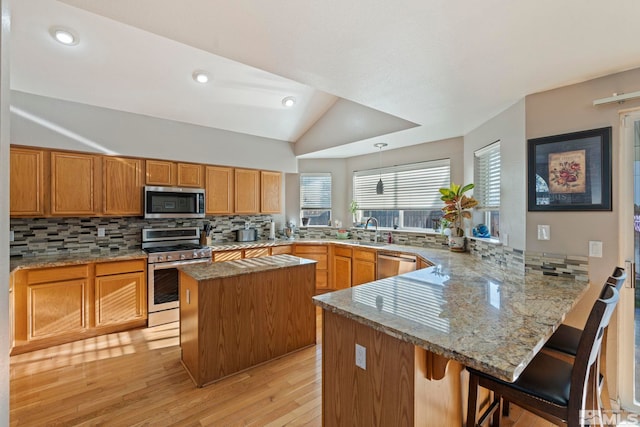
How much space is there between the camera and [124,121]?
3717 millimetres

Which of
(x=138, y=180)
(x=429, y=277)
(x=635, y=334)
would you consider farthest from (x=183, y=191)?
(x=635, y=334)

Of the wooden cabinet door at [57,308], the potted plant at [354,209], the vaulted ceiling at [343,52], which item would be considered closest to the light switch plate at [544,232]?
the vaulted ceiling at [343,52]

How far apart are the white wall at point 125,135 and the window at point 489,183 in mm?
3286

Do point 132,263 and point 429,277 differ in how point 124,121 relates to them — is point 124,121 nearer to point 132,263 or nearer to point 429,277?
point 132,263

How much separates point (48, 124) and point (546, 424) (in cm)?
548

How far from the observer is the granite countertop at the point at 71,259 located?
2.91m

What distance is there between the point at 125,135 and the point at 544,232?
478 centimetres

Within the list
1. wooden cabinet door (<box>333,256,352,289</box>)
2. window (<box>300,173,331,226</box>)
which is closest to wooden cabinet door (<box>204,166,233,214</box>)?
window (<box>300,173,331,226</box>)

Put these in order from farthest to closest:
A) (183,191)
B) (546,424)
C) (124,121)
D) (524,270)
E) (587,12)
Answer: (183,191), (124,121), (524,270), (546,424), (587,12)

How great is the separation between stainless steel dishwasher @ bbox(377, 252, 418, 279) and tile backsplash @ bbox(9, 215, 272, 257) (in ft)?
9.46

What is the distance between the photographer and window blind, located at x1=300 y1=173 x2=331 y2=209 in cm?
556

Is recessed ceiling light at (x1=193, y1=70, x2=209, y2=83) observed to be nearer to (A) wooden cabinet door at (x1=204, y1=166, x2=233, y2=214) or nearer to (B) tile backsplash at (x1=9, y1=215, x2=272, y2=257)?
(A) wooden cabinet door at (x1=204, y1=166, x2=233, y2=214)

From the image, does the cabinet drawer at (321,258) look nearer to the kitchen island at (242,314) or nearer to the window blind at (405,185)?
the window blind at (405,185)

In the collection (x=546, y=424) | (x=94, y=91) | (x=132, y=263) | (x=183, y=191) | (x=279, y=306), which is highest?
(x=94, y=91)
